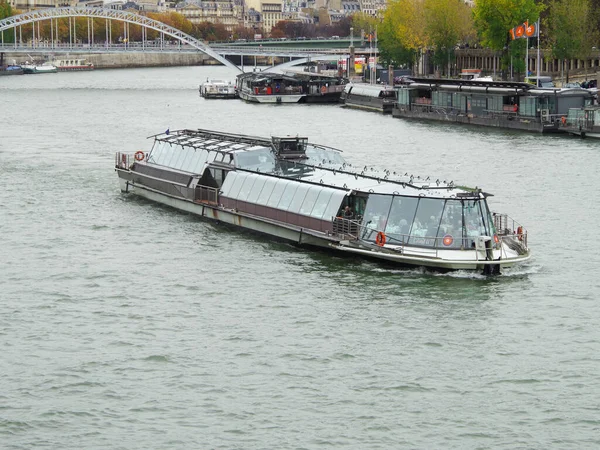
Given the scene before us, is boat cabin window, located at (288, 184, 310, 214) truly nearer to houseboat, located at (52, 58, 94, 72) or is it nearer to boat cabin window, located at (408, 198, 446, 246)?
boat cabin window, located at (408, 198, 446, 246)

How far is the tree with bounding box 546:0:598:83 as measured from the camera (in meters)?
75.2

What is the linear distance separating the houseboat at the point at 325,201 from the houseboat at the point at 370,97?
34634mm

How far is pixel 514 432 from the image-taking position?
16.8 meters

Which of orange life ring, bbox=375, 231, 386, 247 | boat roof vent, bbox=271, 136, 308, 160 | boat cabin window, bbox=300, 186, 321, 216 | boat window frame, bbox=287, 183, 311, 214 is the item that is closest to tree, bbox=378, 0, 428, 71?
boat roof vent, bbox=271, 136, 308, 160

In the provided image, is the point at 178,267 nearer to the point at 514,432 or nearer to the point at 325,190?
the point at 325,190

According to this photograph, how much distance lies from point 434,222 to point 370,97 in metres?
48.6

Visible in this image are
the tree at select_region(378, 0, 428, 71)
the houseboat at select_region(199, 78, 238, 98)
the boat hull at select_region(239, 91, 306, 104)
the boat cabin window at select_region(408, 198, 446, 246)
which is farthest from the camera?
the tree at select_region(378, 0, 428, 71)

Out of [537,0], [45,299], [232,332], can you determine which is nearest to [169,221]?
[45,299]

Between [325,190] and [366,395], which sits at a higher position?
[325,190]

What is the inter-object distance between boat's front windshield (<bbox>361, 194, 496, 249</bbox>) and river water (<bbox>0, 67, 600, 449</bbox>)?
712 mm

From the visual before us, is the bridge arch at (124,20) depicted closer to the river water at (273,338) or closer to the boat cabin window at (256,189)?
the river water at (273,338)

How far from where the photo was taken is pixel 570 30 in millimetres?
75750

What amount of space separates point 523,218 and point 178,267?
9231mm

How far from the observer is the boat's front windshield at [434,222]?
2436 cm
